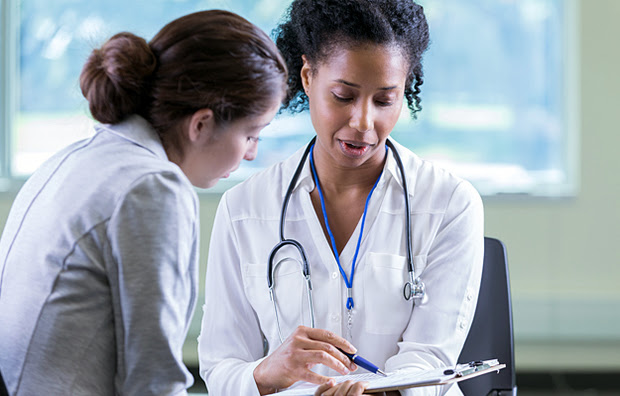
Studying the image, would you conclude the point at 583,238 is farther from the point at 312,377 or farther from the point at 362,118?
the point at 312,377

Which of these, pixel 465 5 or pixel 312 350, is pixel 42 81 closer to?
pixel 465 5

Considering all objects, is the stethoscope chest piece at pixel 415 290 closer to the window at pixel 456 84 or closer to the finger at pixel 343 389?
the finger at pixel 343 389

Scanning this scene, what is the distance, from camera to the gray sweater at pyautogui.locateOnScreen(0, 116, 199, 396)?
2.99ft

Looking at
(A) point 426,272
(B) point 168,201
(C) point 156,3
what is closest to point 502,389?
(A) point 426,272

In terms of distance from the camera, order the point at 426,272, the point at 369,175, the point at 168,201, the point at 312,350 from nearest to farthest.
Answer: the point at 168,201
the point at 312,350
the point at 426,272
the point at 369,175

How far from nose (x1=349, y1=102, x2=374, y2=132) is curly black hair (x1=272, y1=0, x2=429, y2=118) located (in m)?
0.14

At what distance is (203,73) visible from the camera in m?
1.02

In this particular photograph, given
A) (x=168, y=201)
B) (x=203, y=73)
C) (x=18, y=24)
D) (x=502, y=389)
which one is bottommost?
(x=502, y=389)

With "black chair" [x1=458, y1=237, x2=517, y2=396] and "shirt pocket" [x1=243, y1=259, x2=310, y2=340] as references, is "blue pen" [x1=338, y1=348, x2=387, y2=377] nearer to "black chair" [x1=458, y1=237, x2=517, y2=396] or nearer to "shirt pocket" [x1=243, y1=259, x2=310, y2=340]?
"shirt pocket" [x1=243, y1=259, x2=310, y2=340]

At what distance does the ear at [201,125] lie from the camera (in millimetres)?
1049

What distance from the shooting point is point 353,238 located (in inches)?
59.9

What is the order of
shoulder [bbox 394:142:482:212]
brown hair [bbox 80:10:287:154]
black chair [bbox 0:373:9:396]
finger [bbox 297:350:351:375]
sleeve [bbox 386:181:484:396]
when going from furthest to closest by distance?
shoulder [bbox 394:142:482:212], sleeve [bbox 386:181:484:396], finger [bbox 297:350:351:375], brown hair [bbox 80:10:287:154], black chair [bbox 0:373:9:396]

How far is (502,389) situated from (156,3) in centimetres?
265

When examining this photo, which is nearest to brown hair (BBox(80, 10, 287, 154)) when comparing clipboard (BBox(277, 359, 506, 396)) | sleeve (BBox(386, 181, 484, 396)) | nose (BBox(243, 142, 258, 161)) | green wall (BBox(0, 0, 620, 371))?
nose (BBox(243, 142, 258, 161))
